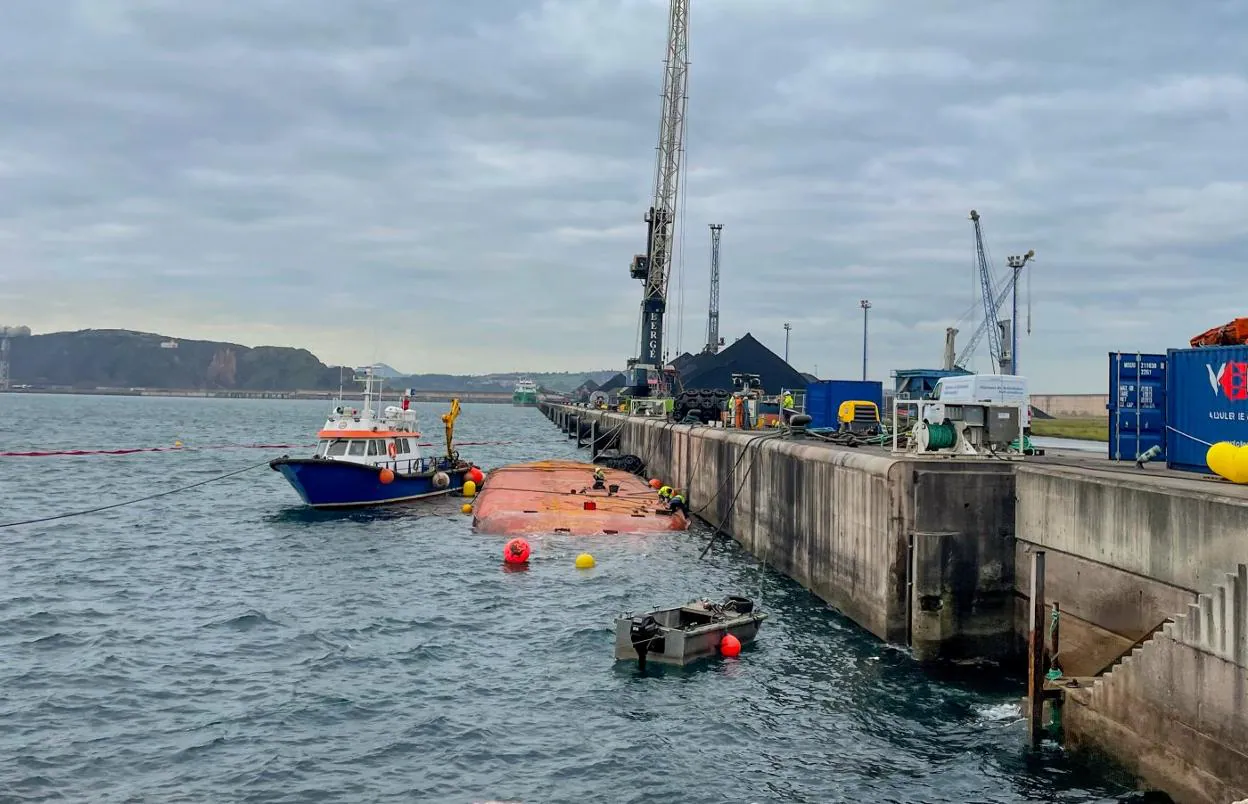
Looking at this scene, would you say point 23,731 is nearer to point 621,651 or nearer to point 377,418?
point 621,651

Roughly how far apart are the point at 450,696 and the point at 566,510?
18596 millimetres

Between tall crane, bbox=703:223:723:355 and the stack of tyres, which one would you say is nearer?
the stack of tyres

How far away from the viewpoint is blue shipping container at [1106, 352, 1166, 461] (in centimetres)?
2170

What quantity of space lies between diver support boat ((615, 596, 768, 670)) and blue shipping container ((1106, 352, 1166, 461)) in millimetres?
9949

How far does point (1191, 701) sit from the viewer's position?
11.5m

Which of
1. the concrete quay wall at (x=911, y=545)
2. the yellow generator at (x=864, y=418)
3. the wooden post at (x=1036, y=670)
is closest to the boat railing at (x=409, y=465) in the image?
the yellow generator at (x=864, y=418)

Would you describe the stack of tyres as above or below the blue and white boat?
above

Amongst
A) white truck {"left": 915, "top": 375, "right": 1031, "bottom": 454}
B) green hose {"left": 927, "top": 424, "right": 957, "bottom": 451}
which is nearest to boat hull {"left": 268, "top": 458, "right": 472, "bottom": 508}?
white truck {"left": 915, "top": 375, "right": 1031, "bottom": 454}

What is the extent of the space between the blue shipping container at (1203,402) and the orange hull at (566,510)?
18.3 metres

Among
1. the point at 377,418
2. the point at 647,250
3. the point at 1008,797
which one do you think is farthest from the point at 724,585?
the point at 647,250

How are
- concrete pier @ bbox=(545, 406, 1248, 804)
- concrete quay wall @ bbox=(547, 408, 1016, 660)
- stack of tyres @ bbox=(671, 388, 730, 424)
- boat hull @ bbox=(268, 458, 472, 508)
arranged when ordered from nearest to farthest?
concrete pier @ bbox=(545, 406, 1248, 804) → concrete quay wall @ bbox=(547, 408, 1016, 660) → boat hull @ bbox=(268, 458, 472, 508) → stack of tyres @ bbox=(671, 388, 730, 424)

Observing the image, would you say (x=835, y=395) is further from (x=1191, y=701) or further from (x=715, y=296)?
(x=715, y=296)

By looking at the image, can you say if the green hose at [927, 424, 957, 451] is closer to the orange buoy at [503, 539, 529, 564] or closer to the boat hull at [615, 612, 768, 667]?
the boat hull at [615, 612, 768, 667]

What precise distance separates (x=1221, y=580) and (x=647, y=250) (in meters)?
88.3
